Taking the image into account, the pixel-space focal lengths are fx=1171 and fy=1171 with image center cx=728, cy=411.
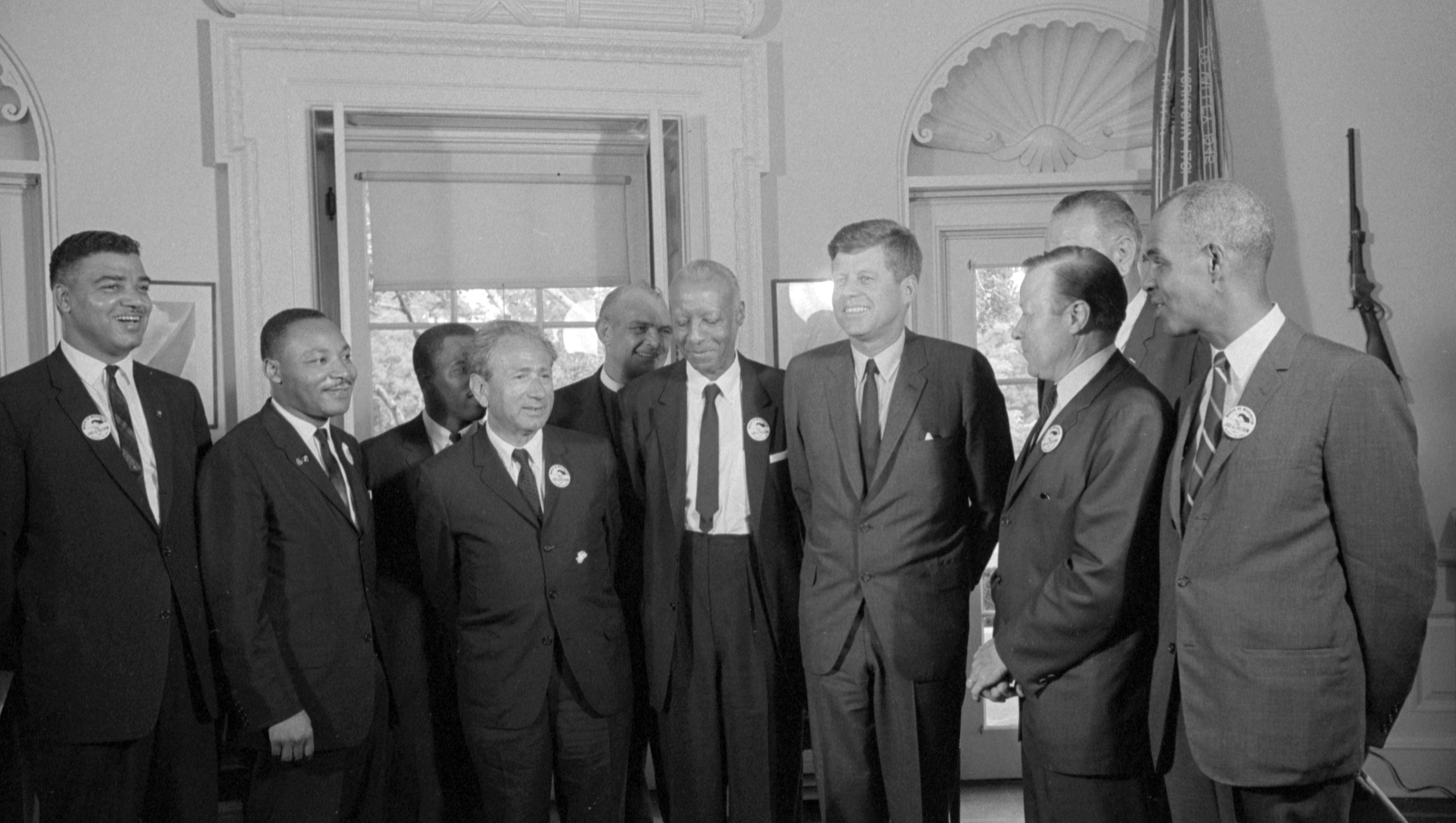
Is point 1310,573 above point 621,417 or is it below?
below

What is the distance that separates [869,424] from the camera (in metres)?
2.82

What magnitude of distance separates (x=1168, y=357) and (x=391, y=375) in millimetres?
2764

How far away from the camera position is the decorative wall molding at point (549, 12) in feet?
12.8

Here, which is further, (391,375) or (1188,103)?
(391,375)

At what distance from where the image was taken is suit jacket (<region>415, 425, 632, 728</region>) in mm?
2811

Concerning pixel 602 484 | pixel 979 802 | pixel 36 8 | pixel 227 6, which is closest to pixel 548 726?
pixel 602 484

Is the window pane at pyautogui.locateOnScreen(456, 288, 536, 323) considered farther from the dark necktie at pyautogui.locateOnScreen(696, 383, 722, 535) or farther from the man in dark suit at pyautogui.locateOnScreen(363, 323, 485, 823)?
the dark necktie at pyautogui.locateOnScreen(696, 383, 722, 535)

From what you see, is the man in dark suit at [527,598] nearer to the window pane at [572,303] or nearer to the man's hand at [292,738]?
the man's hand at [292,738]

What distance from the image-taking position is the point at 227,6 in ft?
12.5

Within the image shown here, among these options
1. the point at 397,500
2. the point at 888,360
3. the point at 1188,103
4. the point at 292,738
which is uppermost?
the point at 1188,103

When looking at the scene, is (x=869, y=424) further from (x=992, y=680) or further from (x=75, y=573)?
(x=75, y=573)

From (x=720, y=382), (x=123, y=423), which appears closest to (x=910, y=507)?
(x=720, y=382)

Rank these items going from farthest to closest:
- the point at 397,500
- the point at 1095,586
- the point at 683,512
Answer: the point at 397,500 < the point at 683,512 < the point at 1095,586

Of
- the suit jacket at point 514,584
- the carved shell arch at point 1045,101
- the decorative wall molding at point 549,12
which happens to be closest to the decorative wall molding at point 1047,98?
the carved shell arch at point 1045,101
